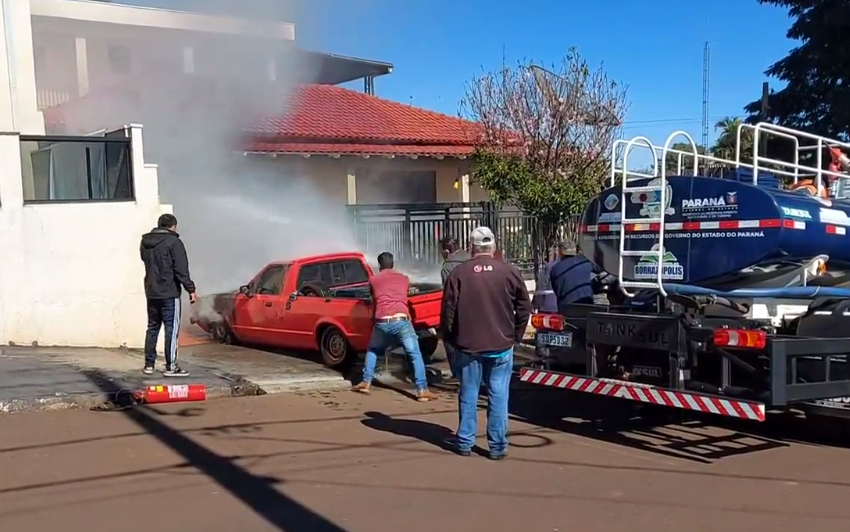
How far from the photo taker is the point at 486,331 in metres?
6.58

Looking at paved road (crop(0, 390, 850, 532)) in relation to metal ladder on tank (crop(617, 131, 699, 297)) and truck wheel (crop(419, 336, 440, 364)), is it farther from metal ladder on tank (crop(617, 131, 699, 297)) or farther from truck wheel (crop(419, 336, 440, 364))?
truck wheel (crop(419, 336, 440, 364))

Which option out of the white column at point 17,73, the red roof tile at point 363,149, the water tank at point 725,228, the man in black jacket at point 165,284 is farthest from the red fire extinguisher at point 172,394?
the red roof tile at point 363,149

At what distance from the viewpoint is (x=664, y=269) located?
7293 mm

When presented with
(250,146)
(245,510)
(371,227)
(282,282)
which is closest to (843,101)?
(371,227)

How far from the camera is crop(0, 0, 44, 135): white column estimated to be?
496 inches

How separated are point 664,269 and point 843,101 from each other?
1481 cm

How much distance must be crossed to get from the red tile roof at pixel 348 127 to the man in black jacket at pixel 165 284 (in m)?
7.75

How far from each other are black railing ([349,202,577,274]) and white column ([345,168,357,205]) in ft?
9.11

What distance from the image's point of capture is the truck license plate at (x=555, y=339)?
7.94 metres

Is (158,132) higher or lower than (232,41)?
lower

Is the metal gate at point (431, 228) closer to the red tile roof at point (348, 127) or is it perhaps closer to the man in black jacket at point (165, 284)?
the red tile roof at point (348, 127)

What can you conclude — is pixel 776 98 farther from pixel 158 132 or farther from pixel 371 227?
pixel 158 132

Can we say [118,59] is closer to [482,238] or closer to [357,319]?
[357,319]

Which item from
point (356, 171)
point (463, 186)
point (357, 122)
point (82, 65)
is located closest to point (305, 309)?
point (356, 171)
